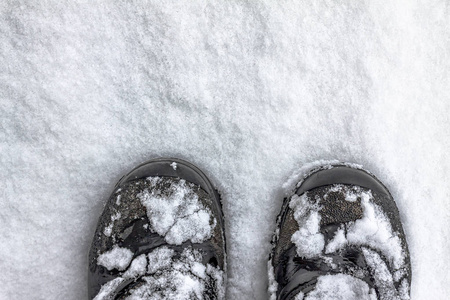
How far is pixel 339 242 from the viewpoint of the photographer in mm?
1066

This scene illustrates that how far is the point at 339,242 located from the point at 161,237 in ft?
1.64

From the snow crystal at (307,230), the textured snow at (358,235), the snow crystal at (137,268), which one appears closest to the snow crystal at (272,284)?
the textured snow at (358,235)

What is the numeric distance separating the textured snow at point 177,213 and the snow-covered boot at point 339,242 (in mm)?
234

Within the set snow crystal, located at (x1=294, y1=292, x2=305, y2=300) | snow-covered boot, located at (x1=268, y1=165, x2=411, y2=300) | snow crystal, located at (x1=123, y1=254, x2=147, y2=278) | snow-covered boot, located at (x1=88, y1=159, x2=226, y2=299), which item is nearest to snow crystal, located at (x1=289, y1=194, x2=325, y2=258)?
snow-covered boot, located at (x1=268, y1=165, x2=411, y2=300)

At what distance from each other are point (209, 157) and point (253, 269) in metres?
0.37

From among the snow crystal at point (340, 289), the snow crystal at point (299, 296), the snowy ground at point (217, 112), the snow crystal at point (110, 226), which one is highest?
the snowy ground at point (217, 112)

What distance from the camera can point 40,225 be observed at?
3.79 feet

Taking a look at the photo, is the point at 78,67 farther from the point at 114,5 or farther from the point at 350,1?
the point at 350,1

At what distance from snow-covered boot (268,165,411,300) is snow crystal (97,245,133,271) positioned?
1.37 ft

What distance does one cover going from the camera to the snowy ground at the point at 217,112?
1151mm

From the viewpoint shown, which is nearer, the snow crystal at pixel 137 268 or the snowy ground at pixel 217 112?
the snow crystal at pixel 137 268

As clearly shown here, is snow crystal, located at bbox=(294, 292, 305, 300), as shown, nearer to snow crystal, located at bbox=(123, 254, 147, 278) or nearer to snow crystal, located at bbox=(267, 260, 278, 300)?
snow crystal, located at bbox=(267, 260, 278, 300)

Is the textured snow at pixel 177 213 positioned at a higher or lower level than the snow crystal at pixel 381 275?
higher

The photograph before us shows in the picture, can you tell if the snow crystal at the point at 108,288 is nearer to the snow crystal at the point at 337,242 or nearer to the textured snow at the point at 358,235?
the textured snow at the point at 358,235
